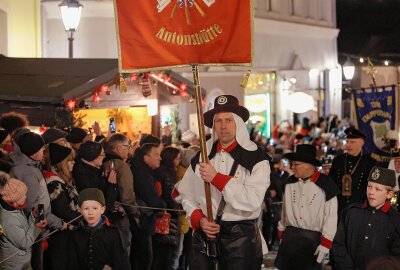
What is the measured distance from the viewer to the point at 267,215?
48.6 ft

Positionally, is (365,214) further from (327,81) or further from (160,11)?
(327,81)

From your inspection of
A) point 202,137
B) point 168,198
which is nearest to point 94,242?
point 202,137

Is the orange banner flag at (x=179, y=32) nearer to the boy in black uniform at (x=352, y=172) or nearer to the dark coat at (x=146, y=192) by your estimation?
the dark coat at (x=146, y=192)

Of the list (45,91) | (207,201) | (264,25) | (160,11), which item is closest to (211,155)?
(207,201)

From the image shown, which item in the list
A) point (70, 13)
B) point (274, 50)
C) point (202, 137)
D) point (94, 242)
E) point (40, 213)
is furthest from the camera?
point (274, 50)

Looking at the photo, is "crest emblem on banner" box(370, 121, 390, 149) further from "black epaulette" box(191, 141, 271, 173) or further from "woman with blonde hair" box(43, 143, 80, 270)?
"black epaulette" box(191, 141, 271, 173)

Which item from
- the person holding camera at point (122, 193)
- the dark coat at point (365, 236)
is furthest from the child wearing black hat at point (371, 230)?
the person holding camera at point (122, 193)

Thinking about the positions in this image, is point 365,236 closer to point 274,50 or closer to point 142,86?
point 142,86

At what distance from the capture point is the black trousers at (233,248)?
25.9 ft

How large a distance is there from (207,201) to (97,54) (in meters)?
14.9

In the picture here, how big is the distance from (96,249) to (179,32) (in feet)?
6.83

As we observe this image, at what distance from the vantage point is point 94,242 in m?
A: 8.15

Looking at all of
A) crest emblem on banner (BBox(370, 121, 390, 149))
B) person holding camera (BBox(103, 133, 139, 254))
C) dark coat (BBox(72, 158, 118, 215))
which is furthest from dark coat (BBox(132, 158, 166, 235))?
crest emblem on banner (BBox(370, 121, 390, 149))

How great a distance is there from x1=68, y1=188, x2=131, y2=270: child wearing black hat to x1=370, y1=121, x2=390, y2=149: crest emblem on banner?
809 centimetres
